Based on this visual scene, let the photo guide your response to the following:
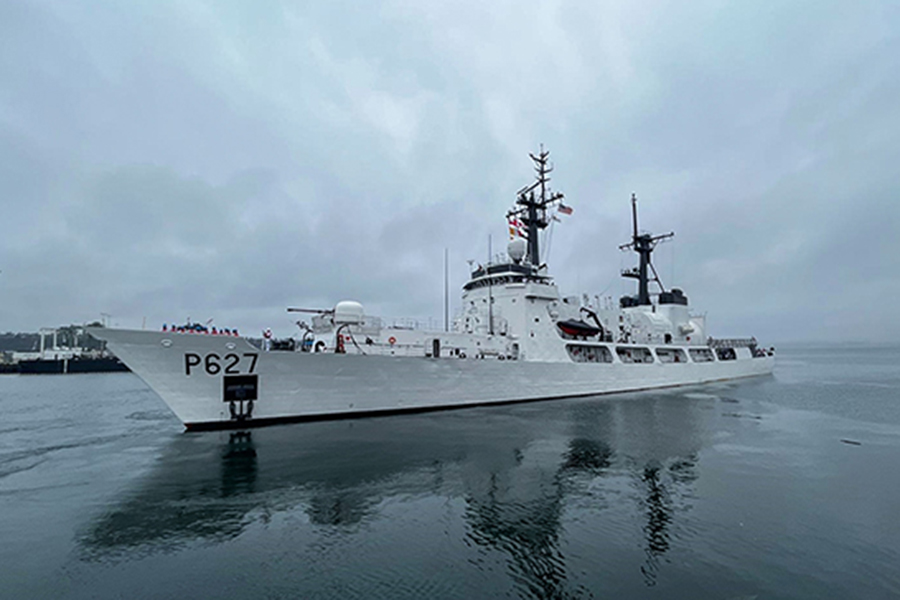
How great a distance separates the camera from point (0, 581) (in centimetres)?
555

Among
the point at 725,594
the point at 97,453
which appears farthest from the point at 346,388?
the point at 725,594

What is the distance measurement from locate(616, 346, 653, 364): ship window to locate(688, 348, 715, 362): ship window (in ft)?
24.5

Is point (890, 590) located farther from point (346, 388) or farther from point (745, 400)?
point (745, 400)

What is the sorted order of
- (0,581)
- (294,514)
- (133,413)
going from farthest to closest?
(133,413)
(294,514)
(0,581)

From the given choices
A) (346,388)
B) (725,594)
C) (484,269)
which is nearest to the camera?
(725,594)

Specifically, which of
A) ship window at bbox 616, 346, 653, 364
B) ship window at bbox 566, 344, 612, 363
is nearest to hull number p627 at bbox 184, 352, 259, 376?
ship window at bbox 566, 344, 612, 363

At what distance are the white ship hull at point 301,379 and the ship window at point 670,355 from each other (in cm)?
1359

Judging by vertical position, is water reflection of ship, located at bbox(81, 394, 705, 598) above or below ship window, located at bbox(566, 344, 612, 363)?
below

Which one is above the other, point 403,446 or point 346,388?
point 346,388

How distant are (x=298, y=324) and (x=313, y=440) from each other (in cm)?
601

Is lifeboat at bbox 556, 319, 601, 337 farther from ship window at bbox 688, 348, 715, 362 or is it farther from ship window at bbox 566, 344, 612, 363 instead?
ship window at bbox 688, 348, 715, 362

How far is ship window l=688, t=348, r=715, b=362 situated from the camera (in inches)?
1363

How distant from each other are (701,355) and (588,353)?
56.2 feet

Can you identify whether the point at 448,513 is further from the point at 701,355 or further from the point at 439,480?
the point at 701,355
